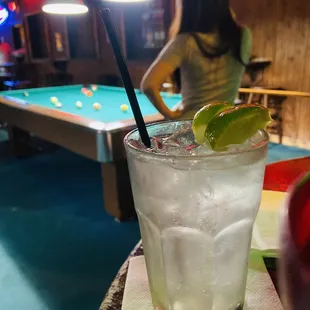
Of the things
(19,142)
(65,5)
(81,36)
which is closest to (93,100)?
(65,5)

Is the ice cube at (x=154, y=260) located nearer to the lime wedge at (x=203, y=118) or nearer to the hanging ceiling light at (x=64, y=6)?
the lime wedge at (x=203, y=118)

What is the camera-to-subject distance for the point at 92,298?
1714 mm

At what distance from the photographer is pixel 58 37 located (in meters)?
6.98

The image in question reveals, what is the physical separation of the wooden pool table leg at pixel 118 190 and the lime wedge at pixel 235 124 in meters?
1.96

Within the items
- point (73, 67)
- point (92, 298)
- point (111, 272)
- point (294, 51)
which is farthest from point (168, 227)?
point (73, 67)

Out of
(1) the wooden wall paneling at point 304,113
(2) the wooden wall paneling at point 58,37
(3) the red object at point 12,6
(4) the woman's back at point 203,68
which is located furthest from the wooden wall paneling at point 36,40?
(4) the woman's back at point 203,68

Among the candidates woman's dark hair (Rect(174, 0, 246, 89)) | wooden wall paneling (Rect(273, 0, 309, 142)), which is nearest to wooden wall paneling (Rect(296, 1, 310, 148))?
wooden wall paneling (Rect(273, 0, 309, 142))

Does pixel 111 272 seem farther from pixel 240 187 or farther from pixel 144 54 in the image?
pixel 144 54

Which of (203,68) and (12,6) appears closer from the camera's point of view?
(203,68)

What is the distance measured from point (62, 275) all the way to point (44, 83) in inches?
223

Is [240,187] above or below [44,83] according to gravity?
above

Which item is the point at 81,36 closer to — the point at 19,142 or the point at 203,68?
the point at 19,142

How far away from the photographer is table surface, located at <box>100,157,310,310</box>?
0.49 metres

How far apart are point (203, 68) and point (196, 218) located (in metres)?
1.58
